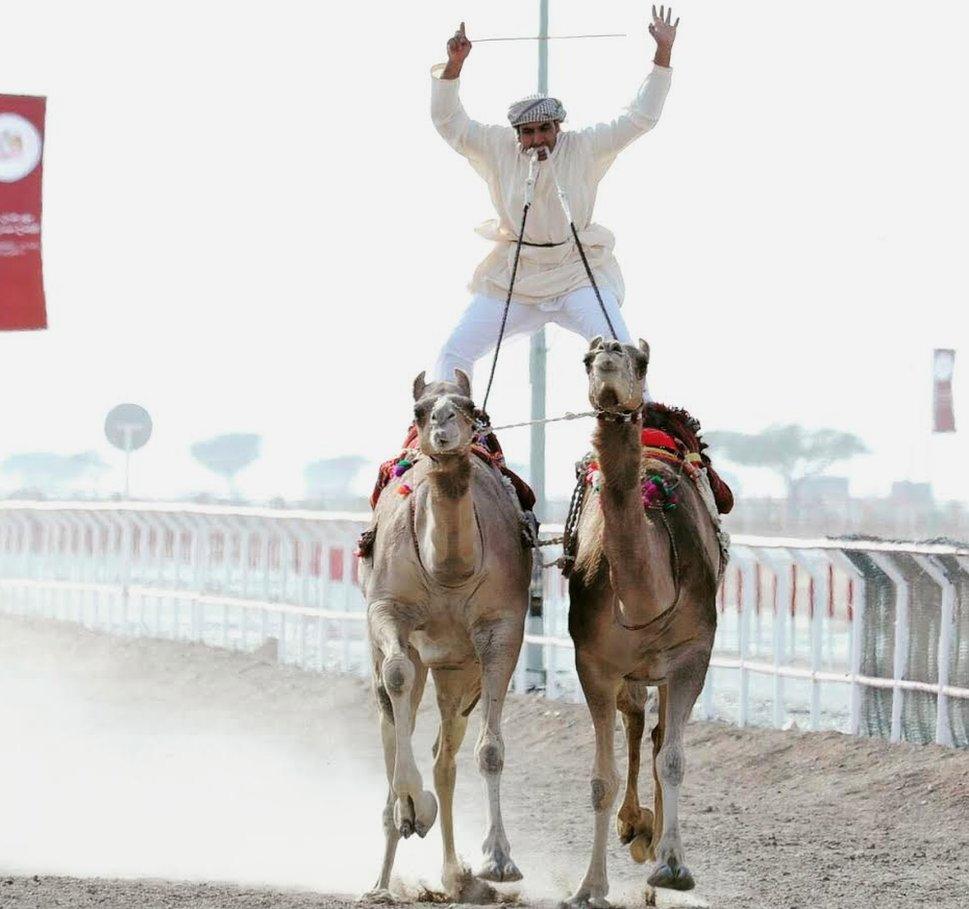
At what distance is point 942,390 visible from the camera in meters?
40.3

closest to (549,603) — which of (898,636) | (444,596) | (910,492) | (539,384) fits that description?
(539,384)

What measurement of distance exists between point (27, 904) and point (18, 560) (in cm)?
2076

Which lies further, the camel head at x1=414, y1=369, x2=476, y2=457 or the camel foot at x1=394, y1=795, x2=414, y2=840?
the camel foot at x1=394, y1=795, x2=414, y2=840

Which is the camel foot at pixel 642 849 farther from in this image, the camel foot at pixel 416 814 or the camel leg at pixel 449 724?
the camel foot at pixel 416 814

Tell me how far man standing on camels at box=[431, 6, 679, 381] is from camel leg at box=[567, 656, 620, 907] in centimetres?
193

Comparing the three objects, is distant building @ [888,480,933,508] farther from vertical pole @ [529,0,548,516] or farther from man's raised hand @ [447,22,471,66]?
man's raised hand @ [447,22,471,66]

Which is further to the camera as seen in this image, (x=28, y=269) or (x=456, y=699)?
(x=28, y=269)

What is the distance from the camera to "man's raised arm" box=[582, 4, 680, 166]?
12.2 m

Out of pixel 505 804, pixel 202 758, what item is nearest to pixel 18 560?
pixel 202 758

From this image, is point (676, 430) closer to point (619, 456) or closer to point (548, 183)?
point (548, 183)

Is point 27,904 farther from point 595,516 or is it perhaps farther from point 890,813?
point 890,813

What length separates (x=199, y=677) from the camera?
23.4m

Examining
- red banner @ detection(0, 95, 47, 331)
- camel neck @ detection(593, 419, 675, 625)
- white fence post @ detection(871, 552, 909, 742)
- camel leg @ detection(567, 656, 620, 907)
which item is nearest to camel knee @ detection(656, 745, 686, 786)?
camel leg @ detection(567, 656, 620, 907)

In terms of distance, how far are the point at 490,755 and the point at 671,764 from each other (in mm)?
799
